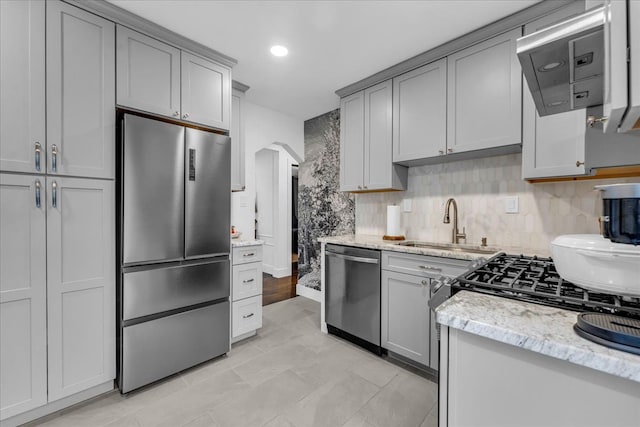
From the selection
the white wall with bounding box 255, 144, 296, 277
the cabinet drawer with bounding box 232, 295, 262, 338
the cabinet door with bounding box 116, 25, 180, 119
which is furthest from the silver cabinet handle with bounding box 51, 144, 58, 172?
the white wall with bounding box 255, 144, 296, 277

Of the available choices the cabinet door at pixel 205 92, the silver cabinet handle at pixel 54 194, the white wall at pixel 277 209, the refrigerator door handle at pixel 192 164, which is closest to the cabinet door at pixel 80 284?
the silver cabinet handle at pixel 54 194

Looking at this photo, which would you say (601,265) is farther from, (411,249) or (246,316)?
(246,316)

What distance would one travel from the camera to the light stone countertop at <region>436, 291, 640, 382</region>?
54cm

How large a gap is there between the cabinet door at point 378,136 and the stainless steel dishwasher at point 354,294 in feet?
2.50

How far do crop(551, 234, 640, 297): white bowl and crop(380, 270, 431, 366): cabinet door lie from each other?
4.84 feet

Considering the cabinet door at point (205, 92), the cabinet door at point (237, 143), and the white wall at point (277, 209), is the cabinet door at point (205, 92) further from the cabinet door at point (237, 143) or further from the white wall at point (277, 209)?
the white wall at point (277, 209)

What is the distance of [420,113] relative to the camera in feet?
8.30

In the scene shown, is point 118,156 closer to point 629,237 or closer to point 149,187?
point 149,187

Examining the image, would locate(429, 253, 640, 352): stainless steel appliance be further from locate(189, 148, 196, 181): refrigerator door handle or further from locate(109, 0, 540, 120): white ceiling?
locate(189, 148, 196, 181): refrigerator door handle

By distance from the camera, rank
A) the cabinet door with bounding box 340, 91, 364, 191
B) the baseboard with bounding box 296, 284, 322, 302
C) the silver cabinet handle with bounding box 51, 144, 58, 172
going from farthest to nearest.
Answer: the baseboard with bounding box 296, 284, 322, 302 → the cabinet door with bounding box 340, 91, 364, 191 → the silver cabinet handle with bounding box 51, 144, 58, 172

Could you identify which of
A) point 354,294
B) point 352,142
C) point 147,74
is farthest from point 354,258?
point 147,74

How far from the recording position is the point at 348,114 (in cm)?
316

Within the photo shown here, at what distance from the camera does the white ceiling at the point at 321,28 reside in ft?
6.24

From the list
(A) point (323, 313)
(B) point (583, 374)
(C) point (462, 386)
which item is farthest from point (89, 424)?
(B) point (583, 374)
